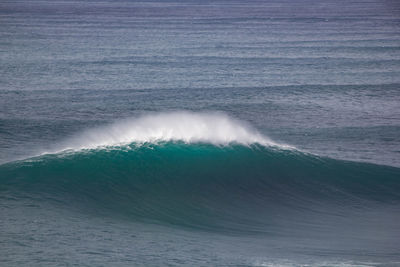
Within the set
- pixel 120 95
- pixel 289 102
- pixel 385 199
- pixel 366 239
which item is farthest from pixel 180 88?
pixel 366 239

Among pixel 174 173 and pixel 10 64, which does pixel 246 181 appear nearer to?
pixel 174 173

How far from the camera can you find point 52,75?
141 ft

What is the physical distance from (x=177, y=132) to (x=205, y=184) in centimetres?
297

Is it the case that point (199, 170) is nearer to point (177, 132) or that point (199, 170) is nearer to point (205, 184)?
point (205, 184)

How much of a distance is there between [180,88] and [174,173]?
19.4 m

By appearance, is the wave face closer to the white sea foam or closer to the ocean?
the ocean

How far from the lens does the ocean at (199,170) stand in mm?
14430

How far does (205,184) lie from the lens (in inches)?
758

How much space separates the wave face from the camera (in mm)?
17125

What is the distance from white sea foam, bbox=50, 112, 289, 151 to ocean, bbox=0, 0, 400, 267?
0.19 ft

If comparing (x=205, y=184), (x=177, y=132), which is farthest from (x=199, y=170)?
(x=177, y=132)

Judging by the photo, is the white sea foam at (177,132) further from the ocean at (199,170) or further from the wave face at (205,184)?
the wave face at (205,184)

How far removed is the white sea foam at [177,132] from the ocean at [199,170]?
0.06 meters

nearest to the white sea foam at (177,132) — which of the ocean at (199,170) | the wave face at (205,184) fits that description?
the ocean at (199,170)
